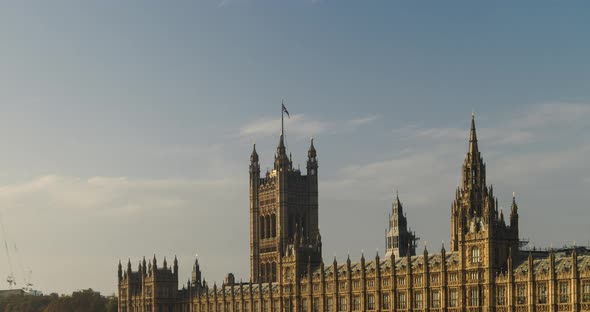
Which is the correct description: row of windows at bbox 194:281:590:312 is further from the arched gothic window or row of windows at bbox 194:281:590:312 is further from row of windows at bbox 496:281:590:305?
the arched gothic window

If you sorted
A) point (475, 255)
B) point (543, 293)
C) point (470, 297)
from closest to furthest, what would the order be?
point (543, 293) < point (475, 255) < point (470, 297)

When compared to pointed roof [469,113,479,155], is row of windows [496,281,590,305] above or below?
below

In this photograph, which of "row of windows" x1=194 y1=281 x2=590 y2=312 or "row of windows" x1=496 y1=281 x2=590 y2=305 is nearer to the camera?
"row of windows" x1=496 y1=281 x2=590 y2=305

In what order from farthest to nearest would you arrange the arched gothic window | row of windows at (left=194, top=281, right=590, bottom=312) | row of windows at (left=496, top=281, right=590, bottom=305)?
1. the arched gothic window
2. row of windows at (left=194, top=281, right=590, bottom=312)
3. row of windows at (left=496, top=281, right=590, bottom=305)

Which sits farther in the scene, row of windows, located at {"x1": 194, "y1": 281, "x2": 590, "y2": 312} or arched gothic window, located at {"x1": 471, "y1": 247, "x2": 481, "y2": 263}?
arched gothic window, located at {"x1": 471, "y1": 247, "x2": 481, "y2": 263}

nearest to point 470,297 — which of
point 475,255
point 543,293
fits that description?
point 475,255

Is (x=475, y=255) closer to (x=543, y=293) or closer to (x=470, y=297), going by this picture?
(x=470, y=297)

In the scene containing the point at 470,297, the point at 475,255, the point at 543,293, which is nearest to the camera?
the point at 543,293

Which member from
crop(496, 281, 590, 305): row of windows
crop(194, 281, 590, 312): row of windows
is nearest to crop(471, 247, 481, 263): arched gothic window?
crop(194, 281, 590, 312): row of windows

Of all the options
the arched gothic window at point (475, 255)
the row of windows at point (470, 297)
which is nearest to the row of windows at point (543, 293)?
the row of windows at point (470, 297)

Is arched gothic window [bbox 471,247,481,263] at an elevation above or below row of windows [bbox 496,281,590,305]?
above

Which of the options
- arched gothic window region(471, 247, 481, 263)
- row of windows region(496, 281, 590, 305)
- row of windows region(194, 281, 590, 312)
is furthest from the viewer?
arched gothic window region(471, 247, 481, 263)

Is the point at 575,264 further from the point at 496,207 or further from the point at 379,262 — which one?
the point at 379,262

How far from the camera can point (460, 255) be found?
175 m
